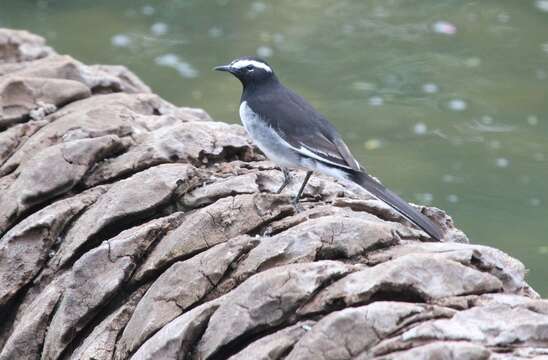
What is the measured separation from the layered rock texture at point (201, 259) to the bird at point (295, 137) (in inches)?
3.3

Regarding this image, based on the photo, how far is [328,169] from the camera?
4512 mm

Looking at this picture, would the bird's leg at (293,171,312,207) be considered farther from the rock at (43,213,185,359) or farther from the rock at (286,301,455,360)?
the rock at (286,301,455,360)

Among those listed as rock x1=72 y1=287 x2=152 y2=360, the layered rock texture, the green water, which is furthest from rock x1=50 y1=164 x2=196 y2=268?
the green water

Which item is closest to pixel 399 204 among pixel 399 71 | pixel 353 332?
pixel 353 332

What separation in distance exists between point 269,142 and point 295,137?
112mm

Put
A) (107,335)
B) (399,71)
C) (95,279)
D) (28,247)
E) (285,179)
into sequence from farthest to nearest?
1. (399,71)
2. (285,179)
3. (28,247)
4. (95,279)
5. (107,335)

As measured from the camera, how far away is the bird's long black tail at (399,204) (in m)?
3.94

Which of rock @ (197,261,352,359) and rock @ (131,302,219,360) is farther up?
rock @ (197,261,352,359)

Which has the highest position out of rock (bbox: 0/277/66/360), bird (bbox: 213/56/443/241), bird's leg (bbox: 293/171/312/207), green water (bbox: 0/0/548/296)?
bird (bbox: 213/56/443/241)

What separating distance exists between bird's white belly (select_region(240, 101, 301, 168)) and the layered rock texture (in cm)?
9

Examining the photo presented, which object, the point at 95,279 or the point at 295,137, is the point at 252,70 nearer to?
the point at 295,137

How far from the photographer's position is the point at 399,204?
13.3 feet

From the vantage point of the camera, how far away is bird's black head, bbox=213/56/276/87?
17.0 ft

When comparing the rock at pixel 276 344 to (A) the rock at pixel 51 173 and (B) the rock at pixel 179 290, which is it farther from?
(A) the rock at pixel 51 173
